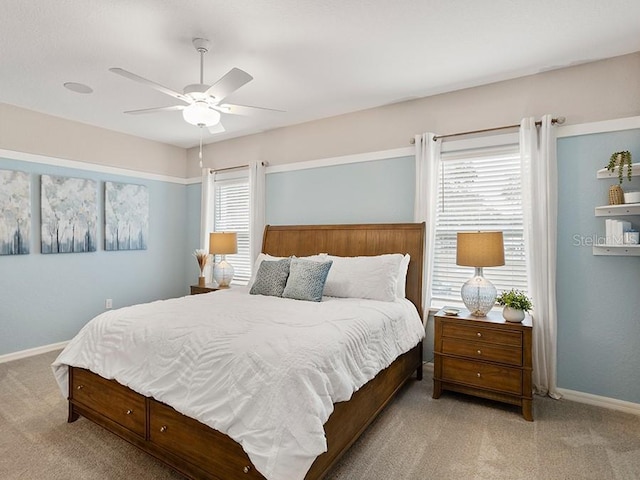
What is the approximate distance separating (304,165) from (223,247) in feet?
4.63

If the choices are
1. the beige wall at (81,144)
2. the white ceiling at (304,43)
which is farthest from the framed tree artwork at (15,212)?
the white ceiling at (304,43)

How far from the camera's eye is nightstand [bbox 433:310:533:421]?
2604 millimetres

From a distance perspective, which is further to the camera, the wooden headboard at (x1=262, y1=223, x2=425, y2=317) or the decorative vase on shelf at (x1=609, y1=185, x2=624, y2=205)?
the wooden headboard at (x1=262, y1=223, x2=425, y2=317)

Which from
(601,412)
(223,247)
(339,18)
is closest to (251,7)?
(339,18)

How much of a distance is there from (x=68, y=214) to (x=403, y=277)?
12.8 feet

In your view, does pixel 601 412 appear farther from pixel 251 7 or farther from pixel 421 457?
pixel 251 7

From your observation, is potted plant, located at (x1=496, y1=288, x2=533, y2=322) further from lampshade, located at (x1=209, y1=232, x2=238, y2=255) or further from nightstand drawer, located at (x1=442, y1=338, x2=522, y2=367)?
lampshade, located at (x1=209, y1=232, x2=238, y2=255)

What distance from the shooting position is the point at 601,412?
270cm

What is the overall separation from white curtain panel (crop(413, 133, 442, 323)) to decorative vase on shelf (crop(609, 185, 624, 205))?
1309 millimetres

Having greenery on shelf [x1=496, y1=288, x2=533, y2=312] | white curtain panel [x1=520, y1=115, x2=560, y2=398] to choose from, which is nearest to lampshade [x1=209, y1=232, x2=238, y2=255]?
greenery on shelf [x1=496, y1=288, x2=533, y2=312]

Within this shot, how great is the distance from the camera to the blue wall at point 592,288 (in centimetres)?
273

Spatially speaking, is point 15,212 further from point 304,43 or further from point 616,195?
point 616,195

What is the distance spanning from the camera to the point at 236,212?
5.02 metres

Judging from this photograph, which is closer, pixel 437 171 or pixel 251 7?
pixel 251 7
